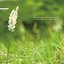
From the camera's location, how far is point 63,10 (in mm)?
6730

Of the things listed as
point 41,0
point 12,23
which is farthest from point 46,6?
point 12,23

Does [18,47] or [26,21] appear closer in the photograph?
[18,47]

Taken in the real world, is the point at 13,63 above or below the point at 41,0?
below

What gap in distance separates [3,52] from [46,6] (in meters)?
4.58

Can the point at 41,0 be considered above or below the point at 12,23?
above

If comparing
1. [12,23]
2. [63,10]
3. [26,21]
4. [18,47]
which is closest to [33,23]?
[26,21]

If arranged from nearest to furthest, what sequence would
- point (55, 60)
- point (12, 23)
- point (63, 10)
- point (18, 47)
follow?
point (12, 23)
point (55, 60)
point (18, 47)
point (63, 10)

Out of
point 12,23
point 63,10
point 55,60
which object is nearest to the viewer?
point 12,23

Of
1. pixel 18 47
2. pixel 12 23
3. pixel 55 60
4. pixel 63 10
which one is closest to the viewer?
pixel 12 23

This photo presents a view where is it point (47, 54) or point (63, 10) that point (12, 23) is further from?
point (63, 10)

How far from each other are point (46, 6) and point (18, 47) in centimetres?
445

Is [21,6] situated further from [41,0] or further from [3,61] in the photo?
[3,61]

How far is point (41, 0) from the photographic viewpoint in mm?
6887

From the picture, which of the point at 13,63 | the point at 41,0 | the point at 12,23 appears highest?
the point at 41,0
